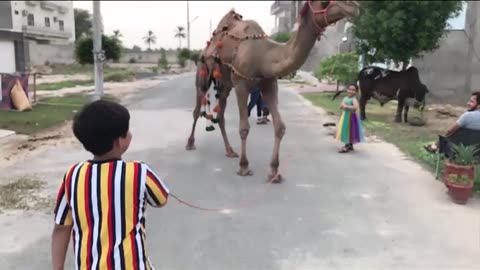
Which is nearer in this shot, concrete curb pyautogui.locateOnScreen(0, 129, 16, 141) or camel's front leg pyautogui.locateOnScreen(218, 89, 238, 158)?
camel's front leg pyautogui.locateOnScreen(218, 89, 238, 158)

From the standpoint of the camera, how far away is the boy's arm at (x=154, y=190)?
2060 mm

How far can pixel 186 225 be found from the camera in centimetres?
493

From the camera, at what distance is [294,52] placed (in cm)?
612

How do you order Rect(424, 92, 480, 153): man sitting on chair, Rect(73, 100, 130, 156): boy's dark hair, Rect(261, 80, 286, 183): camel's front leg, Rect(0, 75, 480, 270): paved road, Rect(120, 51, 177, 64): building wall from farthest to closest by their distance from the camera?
1. Rect(120, 51, 177, 64): building wall
2. Rect(261, 80, 286, 183): camel's front leg
3. Rect(424, 92, 480, 153): man sitting on chair
4. Rect(0, 75, 480, 270): paved road
5. Rect(73, 100, 130, 156): boy's dark hair

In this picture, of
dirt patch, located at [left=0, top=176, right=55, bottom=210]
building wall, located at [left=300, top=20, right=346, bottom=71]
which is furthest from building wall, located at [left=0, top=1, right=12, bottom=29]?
dirt patch, located at [left=0, top=176, right=55, bottom=210]

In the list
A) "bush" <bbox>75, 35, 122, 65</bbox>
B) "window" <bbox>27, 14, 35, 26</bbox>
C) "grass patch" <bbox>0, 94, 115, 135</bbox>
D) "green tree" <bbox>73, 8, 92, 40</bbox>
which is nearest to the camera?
"grass patch" <bbox>0, 94, 115, 135</bbox>

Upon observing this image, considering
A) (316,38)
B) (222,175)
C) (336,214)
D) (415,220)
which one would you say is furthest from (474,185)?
(222,175)

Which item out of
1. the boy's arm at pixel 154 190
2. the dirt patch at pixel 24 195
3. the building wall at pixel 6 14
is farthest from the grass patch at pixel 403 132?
the building wall at pixel 6 14

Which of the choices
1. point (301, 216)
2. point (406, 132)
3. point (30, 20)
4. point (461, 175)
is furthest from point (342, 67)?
point (30, 20)

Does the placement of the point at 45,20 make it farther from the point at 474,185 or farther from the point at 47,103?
the point at 474,185

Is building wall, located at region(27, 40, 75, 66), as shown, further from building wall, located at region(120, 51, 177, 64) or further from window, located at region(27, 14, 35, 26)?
building wall, located at region(120, 51, 177, 64)

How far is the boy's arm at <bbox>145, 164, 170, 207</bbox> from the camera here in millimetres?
2060

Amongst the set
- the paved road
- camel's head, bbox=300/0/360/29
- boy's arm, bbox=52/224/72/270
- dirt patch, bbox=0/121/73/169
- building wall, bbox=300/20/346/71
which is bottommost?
the paved road

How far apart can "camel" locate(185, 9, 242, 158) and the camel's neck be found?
1.42 m
